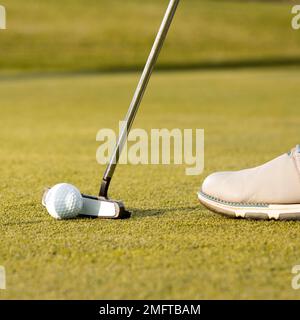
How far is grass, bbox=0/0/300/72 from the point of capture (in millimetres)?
32156

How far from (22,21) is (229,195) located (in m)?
36.0

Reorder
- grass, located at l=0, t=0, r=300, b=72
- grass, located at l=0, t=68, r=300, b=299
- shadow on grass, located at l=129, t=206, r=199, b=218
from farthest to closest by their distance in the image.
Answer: grass, located at l=0, t=0, r=300, b=72, shadow on grass, located at l=129, t=206, r=199, b=218, grass, located at l=0, t=68, r=300, b=299

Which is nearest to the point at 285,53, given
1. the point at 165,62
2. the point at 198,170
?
the point at 165,62

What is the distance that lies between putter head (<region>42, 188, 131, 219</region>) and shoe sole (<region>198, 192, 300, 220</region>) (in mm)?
485

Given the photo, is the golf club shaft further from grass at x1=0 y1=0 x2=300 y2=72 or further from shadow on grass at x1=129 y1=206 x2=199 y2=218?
grass at x1=0 y1=0 x2=300 y2=72

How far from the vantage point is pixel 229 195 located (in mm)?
3711

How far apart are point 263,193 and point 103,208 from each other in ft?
2.67

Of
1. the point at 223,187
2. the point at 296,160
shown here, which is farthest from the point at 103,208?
the point at 296,160

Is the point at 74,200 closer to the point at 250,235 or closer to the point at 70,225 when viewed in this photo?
the point at 70,225

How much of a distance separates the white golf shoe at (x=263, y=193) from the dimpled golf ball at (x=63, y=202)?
2.14 feet
